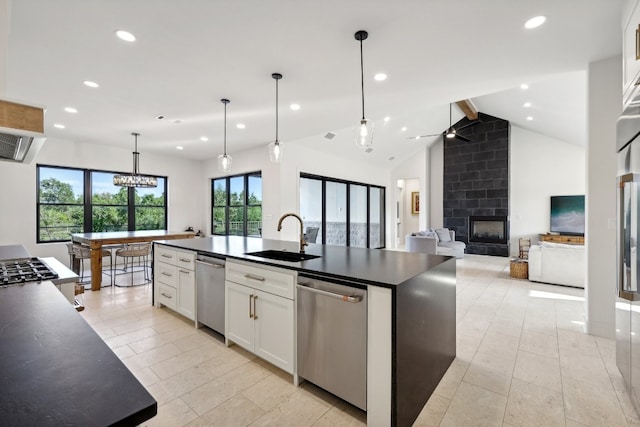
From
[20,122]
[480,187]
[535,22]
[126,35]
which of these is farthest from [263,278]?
[480,187]

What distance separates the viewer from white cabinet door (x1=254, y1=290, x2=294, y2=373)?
2.09 m

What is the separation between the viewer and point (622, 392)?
201 cm

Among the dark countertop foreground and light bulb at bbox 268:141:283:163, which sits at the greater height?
light bulb at bbox 268:141:283:163

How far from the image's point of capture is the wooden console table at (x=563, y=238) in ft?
22.9

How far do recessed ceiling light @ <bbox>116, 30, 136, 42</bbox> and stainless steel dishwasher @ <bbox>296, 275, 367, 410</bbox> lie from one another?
8.02ft

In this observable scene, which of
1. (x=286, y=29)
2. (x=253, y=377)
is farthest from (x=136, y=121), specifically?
(x=253, y=377)

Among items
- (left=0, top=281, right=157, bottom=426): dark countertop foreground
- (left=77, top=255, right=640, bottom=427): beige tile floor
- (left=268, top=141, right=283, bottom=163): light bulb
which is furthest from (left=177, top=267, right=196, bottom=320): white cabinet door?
(left=0, top=281, right=157, bottom=426): dark countertop foreground

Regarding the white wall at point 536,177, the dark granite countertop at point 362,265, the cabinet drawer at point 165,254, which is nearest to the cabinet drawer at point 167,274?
the cabinet drawer at point 165,254

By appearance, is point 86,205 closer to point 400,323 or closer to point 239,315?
point 239,315

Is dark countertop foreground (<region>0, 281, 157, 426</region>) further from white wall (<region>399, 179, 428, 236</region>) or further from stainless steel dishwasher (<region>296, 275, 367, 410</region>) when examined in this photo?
white wall (<region>399, 179, 428, 236</region>)

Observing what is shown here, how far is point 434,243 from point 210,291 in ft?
16.8

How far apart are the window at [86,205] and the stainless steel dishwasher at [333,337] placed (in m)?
6.47

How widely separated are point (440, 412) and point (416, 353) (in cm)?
44

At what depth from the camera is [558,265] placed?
4840mm
